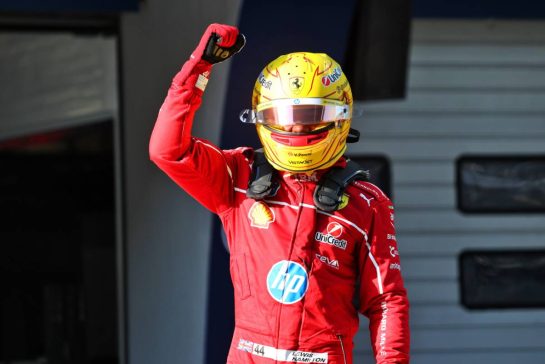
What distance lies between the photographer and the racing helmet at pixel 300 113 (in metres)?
2.89

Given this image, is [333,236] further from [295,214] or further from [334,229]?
[295,214]

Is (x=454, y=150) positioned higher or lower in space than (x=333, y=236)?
lower

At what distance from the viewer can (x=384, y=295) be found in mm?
2859

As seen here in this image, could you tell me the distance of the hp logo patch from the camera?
2.79 meters

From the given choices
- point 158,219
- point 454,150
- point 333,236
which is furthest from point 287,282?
point 454,150

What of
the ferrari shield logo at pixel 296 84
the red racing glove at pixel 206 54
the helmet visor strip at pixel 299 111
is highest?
the red racing glove at pixel 206 54

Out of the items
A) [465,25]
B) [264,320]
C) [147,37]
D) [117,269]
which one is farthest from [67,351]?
[264,320]

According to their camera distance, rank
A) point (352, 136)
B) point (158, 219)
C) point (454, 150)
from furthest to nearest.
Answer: point (454, 150)
point (158, 219)
point (352, 136)

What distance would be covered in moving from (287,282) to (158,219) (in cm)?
295

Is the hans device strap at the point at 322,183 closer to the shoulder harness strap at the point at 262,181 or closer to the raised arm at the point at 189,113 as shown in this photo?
the shoulder harness strap at the point at 262,181

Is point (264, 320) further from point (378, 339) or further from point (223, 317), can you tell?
point (223, 317)

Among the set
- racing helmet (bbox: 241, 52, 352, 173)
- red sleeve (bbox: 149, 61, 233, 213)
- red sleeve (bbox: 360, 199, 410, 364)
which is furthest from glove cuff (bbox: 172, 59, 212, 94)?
red sleeve (bbox: 360, 199, 410, 364)

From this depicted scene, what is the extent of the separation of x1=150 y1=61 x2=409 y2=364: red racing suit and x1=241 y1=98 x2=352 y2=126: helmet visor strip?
16 centimetres

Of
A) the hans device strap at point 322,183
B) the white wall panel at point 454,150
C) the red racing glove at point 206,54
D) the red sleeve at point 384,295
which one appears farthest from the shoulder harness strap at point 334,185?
the white wall panel at point 454,150
